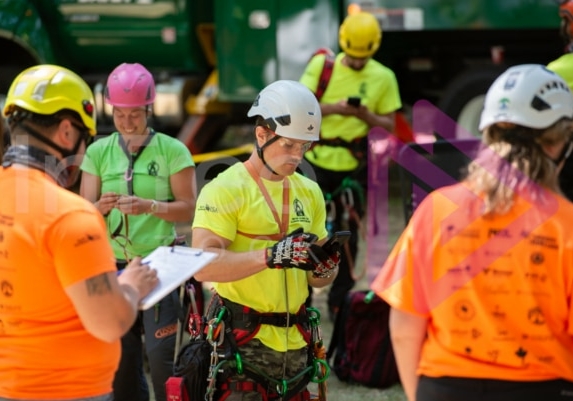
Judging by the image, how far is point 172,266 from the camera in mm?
3088

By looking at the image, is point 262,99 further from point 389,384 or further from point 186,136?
point 186,136

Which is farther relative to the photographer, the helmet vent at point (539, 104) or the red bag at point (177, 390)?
the red bag at point (177, 390)

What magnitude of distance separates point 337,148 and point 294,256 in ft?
10.6

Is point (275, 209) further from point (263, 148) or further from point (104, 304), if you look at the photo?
point (104, 304)

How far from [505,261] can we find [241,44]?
7090 millimetres

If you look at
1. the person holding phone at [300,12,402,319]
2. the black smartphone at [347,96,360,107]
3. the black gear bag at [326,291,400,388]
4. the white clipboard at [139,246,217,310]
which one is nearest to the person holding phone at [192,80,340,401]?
the white clipboard at [139,246,217,310]

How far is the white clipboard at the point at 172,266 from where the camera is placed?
116 inches

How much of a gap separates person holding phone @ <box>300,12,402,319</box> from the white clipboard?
3.49 m

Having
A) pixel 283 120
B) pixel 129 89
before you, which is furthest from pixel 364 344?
pixel 283 120

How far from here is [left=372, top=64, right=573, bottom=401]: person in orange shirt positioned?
2.71m

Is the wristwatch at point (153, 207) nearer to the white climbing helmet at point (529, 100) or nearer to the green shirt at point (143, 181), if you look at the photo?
the green shirt at point (143, 181)

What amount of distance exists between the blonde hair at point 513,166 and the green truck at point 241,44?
633 centimetres

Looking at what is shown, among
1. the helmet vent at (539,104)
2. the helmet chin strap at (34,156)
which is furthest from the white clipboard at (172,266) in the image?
the helmet vent at (539,104)

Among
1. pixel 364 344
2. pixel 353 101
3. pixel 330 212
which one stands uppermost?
pixel 353 101
